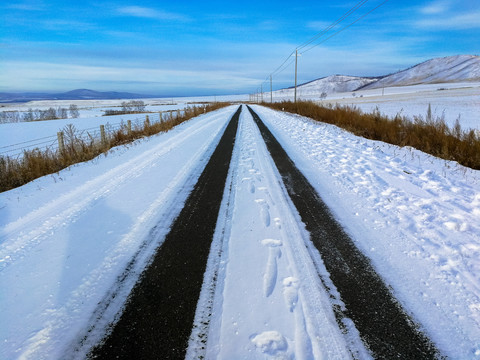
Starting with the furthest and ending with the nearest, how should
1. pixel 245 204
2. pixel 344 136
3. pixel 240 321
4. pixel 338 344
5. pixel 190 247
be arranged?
pixel 344 136 → pixel 245 204 → pixel 190 247 → pixel 240 321 → pixel 338 344

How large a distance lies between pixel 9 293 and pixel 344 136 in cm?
1125

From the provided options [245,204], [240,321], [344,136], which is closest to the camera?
[240,321]

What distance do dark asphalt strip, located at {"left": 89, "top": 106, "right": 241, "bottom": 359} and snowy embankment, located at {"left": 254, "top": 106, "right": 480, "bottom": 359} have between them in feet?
5.99

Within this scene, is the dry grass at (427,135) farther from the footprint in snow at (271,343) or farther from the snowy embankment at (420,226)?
the footprint in snow at (271,343)

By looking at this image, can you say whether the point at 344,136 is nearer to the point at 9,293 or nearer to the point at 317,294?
the point at 317,294

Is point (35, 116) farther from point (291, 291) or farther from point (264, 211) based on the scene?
point (291, 291)

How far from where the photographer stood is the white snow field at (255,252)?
1982 millimetres

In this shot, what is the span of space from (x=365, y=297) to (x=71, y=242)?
3351 mm

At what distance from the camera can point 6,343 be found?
194cm

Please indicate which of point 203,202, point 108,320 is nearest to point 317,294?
point 108,320

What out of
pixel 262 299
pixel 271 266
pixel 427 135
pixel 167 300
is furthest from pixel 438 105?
pixel 167 300

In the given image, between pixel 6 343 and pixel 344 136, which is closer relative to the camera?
pixel 6 343

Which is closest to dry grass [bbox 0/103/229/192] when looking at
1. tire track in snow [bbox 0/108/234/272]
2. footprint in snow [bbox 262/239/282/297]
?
tire track in snow [bbox 0/108/234/272]

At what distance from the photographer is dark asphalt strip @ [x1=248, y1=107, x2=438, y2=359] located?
1881 mm
